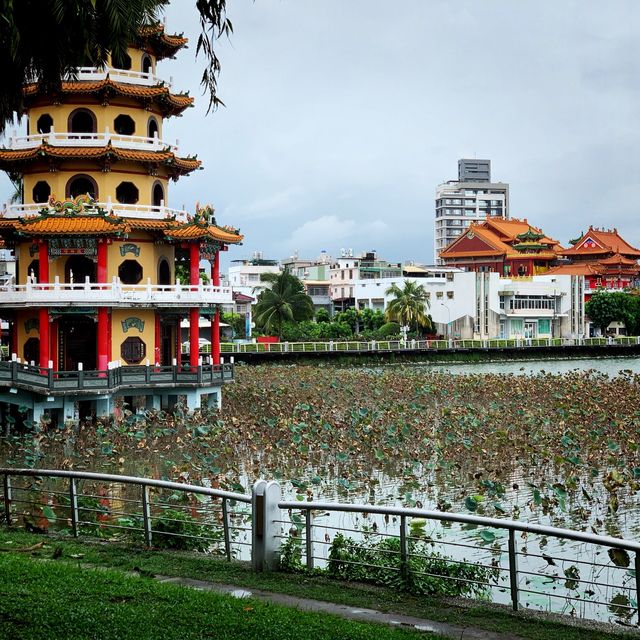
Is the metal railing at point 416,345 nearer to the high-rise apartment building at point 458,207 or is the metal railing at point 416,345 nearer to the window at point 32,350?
the window at point 32,350

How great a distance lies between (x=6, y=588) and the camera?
1034 cm

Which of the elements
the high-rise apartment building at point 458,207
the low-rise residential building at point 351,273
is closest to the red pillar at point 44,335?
the low-rise residential building at point 351,273

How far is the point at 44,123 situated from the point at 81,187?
3.11 meters

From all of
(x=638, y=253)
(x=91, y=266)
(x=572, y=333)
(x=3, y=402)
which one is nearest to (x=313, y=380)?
(x=91, y=266)

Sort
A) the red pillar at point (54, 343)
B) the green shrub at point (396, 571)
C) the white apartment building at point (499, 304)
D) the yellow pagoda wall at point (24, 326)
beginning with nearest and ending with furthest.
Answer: the green shrub at point (396, 571) → the red pillar at point (54, 343) → the yellow pagoda wall at point (24, 326) → the white apartment building at point (499, 304)

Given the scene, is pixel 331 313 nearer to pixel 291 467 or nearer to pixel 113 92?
pixel 113 92

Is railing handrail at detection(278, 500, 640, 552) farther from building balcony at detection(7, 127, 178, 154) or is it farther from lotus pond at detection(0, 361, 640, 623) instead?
building balcony at detection(7, 127, 178, 154)

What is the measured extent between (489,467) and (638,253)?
98671 mm

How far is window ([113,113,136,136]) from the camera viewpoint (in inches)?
1523

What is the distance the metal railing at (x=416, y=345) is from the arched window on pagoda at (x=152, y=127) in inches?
1359

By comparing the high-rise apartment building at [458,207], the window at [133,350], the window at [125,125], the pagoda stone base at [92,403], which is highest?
the high-rise apartment building at [458,207]

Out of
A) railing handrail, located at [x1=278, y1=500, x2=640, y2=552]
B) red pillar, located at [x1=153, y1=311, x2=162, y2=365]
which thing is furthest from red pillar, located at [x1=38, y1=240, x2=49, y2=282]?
railing handrail, located at [x1=278, y1=500, x2=640, y2=552]

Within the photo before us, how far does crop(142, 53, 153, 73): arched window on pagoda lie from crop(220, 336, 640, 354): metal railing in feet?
114

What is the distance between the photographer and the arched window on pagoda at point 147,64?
40.5 m
